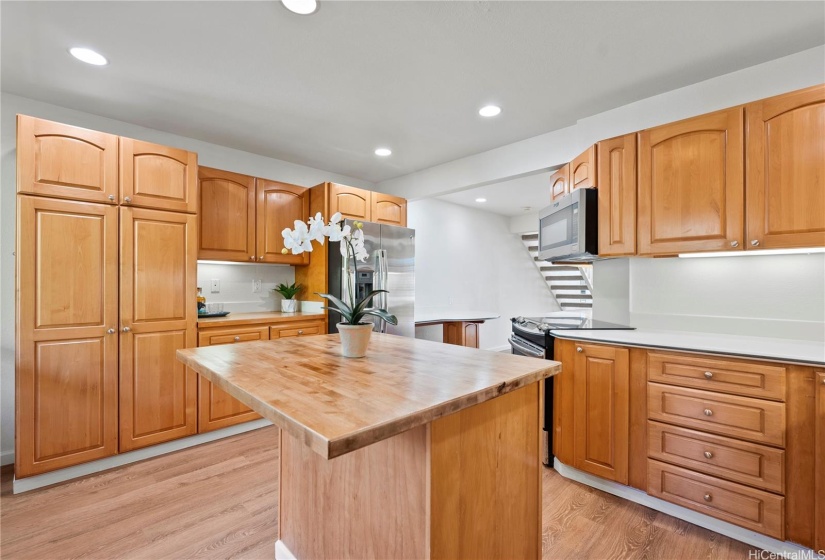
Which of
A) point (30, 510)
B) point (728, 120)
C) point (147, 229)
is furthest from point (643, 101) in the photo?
point (30, 510)

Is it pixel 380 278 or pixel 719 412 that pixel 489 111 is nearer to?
pixel 380 278

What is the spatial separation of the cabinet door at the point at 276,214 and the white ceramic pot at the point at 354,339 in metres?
2.37

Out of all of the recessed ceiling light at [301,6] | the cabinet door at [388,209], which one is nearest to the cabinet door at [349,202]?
the cabinet door at [388,209]

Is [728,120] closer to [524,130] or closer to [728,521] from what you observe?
[524,130]

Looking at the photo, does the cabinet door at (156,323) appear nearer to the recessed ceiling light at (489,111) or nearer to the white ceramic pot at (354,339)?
the white ceramic pot at (354,339)

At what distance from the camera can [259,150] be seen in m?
3.55

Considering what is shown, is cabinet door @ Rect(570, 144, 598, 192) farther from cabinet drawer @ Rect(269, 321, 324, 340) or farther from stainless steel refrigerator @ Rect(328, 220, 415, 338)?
cabinet drawer @ Rect(269, 321, 324, 340)

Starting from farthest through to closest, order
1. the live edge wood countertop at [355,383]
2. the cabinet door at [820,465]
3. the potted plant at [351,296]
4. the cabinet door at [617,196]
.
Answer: the cabinet door at [617,196]
the cabinet door at [820,465]
the potted plant at [351,296]
the live edge wood countertop at [355,383]

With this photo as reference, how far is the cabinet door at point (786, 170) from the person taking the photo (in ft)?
5.79

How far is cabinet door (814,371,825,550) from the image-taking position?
5.04 ft

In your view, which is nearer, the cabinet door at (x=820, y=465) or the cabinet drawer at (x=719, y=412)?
the cabinet door at (x=820, y=465)

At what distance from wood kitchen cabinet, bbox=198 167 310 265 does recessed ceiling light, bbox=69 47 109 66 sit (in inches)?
40.5

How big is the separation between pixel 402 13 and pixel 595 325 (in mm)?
2257

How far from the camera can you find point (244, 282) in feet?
12.1
